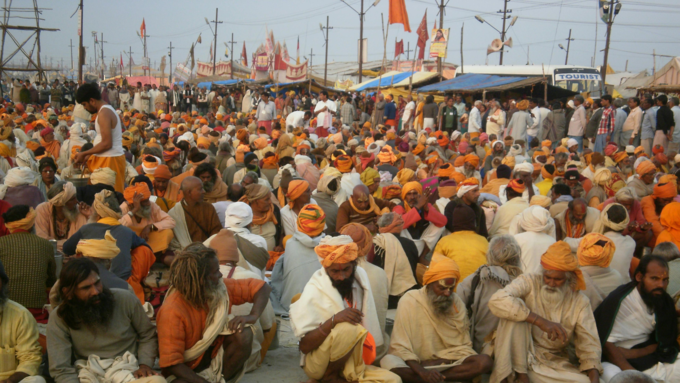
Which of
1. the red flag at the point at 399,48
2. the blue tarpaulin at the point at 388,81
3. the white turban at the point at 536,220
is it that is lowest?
the white turban at the point at 536,220

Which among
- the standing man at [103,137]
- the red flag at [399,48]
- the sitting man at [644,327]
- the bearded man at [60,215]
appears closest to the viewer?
the sitting man at [644,327]

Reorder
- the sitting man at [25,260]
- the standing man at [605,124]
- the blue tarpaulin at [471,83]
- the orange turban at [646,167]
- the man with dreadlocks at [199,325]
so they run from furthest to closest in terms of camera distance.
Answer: the blue tarpaulin at [471,83]
the standing man at [605,124]
the orange turban at [646,167]
the sitting man at [25,260]
the man with dreadlocks at [199,325]

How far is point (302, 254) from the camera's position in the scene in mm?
4836

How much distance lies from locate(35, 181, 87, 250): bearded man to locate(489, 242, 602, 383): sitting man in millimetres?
3530

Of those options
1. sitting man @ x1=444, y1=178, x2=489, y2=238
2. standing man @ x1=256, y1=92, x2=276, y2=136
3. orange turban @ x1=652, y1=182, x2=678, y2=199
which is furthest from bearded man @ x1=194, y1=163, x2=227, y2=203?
standing man @ x1=256, y1=92, x2=276, y2=136

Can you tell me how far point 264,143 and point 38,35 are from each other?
27.3m

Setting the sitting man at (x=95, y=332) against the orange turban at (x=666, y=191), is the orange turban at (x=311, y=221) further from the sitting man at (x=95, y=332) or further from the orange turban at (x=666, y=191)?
the orange turban at (x=666, y=191)

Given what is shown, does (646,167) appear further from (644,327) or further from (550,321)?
(550,321)

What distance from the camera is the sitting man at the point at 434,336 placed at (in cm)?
383

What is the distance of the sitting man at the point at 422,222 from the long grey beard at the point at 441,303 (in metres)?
1.75

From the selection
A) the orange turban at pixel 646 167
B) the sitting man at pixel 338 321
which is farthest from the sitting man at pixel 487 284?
the orange turban at pixel 646 167

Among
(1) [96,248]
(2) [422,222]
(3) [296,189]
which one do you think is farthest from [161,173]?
(2) [422,222]

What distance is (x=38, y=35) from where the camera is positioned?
32.0 metres

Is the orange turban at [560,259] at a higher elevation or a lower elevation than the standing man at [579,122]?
lower
